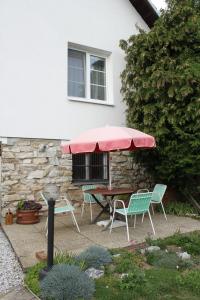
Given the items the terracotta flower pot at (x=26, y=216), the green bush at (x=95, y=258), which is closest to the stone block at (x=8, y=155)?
the terracotta flower pot at (x=26, y=216)

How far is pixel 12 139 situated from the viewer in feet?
26.5

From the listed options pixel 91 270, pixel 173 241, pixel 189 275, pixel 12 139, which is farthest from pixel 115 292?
pixel 12 139

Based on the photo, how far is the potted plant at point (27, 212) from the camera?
25.2 feet

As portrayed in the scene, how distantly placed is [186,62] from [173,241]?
4.36 m

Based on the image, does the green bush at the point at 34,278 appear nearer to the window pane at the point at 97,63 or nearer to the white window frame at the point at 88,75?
the white window frame at the point at 88,75

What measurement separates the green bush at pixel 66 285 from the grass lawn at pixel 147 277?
0.57 ft

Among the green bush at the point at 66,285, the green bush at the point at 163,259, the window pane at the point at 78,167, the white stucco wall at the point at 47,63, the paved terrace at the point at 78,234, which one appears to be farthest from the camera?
the window pane at the point at 78,167

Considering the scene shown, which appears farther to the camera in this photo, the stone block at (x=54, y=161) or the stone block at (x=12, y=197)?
the stone block at (x=54, y=161)

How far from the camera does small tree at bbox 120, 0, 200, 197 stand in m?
7.90

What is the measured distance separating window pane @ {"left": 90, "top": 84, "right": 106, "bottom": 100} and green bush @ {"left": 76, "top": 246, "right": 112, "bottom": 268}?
Result: 5.81 metres

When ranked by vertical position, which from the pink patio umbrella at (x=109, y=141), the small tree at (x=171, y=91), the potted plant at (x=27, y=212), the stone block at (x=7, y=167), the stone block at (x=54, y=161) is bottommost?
the potted plant at (x=27, y=212)

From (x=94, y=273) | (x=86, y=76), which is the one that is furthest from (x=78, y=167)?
(x=94, y=273)

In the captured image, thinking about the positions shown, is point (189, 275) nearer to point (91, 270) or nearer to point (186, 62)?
point (91, 270)

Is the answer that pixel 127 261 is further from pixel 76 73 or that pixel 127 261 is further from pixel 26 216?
pixel 76 73
